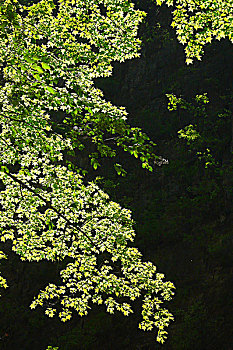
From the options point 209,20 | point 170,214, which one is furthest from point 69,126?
point 170,214

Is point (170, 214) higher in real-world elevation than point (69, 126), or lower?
higher

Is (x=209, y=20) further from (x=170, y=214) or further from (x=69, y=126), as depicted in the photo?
(x=170, y=214)

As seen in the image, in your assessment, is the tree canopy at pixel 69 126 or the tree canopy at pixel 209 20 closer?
the tree canopy at pixel 69 126

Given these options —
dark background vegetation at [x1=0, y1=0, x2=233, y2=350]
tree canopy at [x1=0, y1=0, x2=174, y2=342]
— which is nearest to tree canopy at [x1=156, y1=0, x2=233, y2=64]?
tree canopy at [x1=0, y1=0, x2=174, y2=342]

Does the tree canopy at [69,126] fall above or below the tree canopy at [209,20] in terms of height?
below

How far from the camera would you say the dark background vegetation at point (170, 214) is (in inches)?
378

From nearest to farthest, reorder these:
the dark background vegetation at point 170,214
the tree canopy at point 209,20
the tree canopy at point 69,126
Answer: the tree canopy at point 69,126
the tree canopy at point 209,20
the dark background vegetation at point 170,214

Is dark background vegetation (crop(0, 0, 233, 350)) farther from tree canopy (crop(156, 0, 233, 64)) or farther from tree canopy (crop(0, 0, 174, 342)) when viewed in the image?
tree canopy (crop(156, 0, 233, 64))

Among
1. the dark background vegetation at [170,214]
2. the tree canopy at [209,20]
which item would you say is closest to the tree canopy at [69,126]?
the tree canopy at [209,20]

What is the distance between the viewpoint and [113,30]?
5.87 m

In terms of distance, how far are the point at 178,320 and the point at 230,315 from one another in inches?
59.6

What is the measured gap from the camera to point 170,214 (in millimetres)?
13969

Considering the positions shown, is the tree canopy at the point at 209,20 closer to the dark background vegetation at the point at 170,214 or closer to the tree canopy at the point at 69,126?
the tree canopy at the point at 69,126

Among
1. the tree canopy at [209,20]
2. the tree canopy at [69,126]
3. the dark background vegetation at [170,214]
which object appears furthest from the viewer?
the dark background vegetation at [170,214]
